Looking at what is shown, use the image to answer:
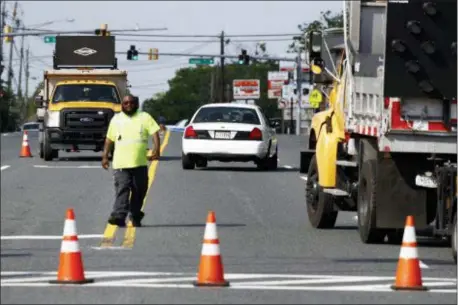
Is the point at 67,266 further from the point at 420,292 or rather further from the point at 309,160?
the point at 309,160

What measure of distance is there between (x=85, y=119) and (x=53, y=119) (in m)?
0.86

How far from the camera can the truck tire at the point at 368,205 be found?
1827 centimetres

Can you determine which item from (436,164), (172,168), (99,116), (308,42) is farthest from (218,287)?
(99,116)

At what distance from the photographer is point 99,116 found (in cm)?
4041

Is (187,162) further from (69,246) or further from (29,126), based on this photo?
(29,126)

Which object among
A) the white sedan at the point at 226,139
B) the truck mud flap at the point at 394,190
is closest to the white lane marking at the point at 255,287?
the truck mud flap at the point at 394,190

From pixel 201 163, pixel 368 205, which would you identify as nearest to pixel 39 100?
pixel 201 163

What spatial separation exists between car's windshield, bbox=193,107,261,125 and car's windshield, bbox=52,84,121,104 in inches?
153

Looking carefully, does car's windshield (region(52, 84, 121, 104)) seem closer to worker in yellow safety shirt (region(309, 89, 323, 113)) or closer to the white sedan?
the white sedan

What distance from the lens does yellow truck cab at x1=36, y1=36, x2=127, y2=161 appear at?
39.8 metres

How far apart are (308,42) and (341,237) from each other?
2779mm

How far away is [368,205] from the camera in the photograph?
18.5 m

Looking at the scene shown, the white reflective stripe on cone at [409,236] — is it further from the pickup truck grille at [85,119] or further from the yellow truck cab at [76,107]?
the pickup truck grille at [85,119]

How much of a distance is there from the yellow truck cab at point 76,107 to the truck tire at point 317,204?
59.9 ft
